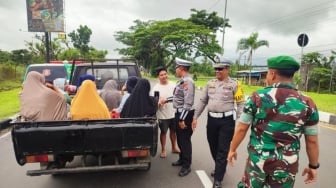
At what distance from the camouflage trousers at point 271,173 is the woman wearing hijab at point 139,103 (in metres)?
2.02

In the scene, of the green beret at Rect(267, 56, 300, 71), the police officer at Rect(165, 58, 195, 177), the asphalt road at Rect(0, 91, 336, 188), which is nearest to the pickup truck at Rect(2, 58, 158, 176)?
the asphalt road at Rect(0, 91, 336, 188)

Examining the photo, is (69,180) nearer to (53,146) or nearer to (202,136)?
(53,146)

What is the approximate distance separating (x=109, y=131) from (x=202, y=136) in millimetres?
4207

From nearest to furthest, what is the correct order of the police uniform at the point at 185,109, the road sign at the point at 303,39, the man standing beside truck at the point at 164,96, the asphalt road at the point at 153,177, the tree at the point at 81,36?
the asphalt road at the point at 153,177 < the police uniform at the point at 185,109 < the man standing beside truck at the point at 164,96 < the road sign at the point at 303,39 < the tree at the point at 81,36

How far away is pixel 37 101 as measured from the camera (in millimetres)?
3951

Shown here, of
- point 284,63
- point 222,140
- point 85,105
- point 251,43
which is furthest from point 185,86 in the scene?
point 251,43

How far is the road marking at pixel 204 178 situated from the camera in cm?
424

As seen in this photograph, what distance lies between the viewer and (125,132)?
3.60 m

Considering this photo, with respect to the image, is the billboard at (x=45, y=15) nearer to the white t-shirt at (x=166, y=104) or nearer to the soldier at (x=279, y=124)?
the white t-shirt at (x=166, y=104)

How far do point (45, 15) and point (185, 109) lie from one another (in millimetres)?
23537

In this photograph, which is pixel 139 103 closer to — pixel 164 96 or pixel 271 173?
pixel 164 96

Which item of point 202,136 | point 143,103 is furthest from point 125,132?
point 202,136

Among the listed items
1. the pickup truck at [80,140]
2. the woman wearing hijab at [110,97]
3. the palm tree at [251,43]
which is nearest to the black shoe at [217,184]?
the pickup truck at [80,140]

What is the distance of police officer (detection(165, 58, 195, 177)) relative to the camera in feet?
15.1
